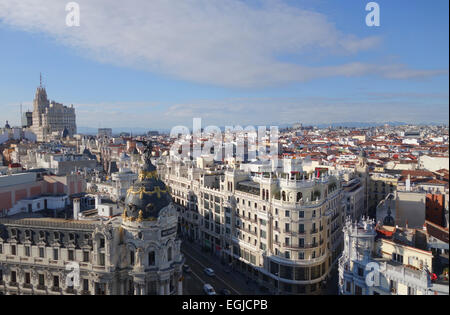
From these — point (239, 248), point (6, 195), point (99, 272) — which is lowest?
point (239, 248)

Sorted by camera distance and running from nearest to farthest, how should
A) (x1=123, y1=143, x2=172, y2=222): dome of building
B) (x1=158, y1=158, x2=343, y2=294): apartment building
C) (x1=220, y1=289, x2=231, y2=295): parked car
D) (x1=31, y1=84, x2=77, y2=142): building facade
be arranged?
(x1=123, y1=143, x2=172, y2=222): dome of building, (x1=220, y1=289, x2=231, y2=295): parked car, (x1=158, y1=158, x2=343, y2=294): apartment building, (x1=31, y1=84, x2=77, y2=142): building facade

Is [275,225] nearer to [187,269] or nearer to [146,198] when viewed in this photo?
[187,269]

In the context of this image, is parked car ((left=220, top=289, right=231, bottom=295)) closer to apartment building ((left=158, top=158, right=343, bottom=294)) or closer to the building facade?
apartment building ((left=158, top=158, right=343, bottom=294))

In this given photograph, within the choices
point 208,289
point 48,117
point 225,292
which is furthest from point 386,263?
point 48,117

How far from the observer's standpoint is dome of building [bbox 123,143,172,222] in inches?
1465

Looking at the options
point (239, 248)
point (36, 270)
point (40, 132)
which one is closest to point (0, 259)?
point (36, 270)

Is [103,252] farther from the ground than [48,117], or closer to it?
closer to it

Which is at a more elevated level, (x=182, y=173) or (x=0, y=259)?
(x=182, y=173)

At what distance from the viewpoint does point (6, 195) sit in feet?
160

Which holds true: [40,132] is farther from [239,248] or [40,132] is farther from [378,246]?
[378,246]

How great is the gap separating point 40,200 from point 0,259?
13.7m

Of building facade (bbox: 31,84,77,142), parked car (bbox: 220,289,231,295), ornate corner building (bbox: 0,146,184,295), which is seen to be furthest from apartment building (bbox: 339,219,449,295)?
building facade (bbox: 31,84,77,142)

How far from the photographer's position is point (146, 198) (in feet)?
124

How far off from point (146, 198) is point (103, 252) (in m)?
7.13
